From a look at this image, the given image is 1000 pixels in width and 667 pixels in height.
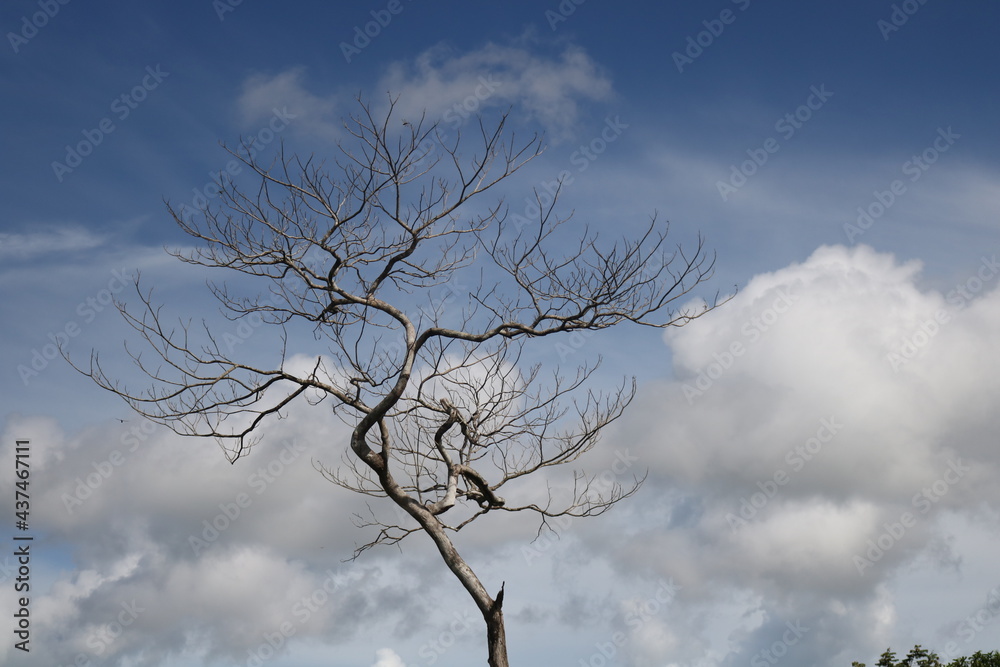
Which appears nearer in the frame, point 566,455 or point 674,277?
point 674,277

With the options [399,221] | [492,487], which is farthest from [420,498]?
[399,221]

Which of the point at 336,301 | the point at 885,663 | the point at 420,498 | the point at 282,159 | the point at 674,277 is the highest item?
the point at 282,159

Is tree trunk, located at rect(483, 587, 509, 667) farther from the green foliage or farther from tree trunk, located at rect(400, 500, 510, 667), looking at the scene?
the green foliage

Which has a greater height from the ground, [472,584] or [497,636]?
[472,584]

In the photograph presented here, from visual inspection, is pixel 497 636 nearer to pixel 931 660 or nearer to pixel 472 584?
pixel 472 584

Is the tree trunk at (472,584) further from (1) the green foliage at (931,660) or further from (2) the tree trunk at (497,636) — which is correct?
(1) the green foliage at (931,660)

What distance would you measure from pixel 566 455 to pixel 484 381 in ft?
3.66

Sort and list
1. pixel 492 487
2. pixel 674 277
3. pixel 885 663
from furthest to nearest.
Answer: pixel 885 663
pixel 492 487
pixel 674 277

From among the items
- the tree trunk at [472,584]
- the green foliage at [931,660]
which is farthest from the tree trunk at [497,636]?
the green foliage at [931,660]

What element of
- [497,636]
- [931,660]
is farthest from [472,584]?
[931,660]

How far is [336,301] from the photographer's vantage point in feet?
24.8

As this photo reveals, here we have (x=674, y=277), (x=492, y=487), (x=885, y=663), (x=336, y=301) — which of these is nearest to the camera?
(x=674, y=277)

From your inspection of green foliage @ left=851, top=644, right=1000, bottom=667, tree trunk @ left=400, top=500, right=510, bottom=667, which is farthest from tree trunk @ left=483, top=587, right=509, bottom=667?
green foliage @ left=851, top=644, right=1000, bottom=667

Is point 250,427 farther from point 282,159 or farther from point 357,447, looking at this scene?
point 282,159
